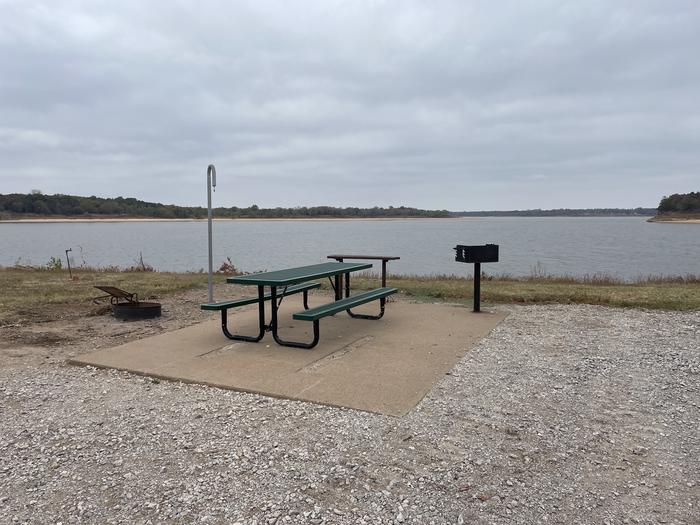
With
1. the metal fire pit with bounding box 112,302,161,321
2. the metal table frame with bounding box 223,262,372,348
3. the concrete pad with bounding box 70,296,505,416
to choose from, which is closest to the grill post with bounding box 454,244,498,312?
the concrete pad with bounding box 70,296,505,416

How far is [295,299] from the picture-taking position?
7.95 meters

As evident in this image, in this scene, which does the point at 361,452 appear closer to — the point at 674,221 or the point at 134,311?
the point at 134,311

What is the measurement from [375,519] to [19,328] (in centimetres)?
543

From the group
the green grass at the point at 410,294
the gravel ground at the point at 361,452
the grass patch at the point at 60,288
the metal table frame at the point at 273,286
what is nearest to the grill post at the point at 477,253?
the green grass at the point at 410,294

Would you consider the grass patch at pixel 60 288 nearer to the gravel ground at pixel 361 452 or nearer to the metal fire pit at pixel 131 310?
the metal fire pit at pixel 131 310

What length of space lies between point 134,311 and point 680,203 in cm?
9127

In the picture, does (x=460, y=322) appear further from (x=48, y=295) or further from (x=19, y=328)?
(x=48, y=295)

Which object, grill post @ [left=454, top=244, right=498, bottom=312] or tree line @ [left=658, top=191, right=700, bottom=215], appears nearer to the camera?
grill post @ [left=454, top=244, right=498, bottom=312]

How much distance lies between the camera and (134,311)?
255 inches

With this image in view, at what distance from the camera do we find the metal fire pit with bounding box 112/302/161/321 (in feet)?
21.1

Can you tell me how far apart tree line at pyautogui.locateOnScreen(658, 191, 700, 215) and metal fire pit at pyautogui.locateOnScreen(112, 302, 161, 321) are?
86938 millimetres

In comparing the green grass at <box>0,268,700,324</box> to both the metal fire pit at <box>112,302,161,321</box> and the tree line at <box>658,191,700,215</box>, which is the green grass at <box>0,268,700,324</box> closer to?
the metal fire pit at <box>112,302,161,321</box>

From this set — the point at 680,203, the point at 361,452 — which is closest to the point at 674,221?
the point at 680,203

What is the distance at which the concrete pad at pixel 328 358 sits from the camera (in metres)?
3.74
